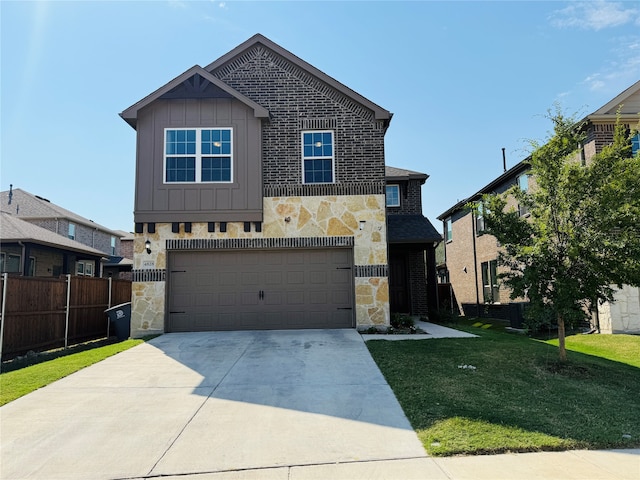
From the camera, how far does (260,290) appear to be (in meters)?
12.6

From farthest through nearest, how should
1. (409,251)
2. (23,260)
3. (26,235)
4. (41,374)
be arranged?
1. (23,260)
2. (26,235)
3. (409,251)
4. (41,374)

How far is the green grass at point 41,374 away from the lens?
7.08m

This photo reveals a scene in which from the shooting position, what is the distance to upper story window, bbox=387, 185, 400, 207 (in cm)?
1864

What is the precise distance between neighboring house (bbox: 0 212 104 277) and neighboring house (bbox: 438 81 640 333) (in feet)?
58.4

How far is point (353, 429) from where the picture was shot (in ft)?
17.6

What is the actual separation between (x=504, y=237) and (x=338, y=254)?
5.31 m

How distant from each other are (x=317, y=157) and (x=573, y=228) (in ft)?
23.9

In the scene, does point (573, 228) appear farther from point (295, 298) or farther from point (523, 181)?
point (523, 181)

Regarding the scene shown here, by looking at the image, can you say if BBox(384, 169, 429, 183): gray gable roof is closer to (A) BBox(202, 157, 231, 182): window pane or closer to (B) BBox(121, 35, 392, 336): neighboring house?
(B) BBox(121, 35, 392, 336): neighboring house

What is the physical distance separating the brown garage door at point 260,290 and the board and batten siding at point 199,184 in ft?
3.97

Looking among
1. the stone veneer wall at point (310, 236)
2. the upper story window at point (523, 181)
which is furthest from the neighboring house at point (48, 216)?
the upper story window at point (523, 181)

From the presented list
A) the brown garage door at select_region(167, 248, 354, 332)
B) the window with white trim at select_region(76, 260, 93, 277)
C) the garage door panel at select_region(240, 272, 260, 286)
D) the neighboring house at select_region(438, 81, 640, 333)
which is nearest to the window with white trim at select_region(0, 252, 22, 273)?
the window with white trim at select_region(76, 260, 93, 277)

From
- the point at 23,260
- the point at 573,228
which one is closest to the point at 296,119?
the point at 573,228

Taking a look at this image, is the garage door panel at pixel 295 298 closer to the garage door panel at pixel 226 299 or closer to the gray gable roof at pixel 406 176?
the garage door panel at pixel 226 299
